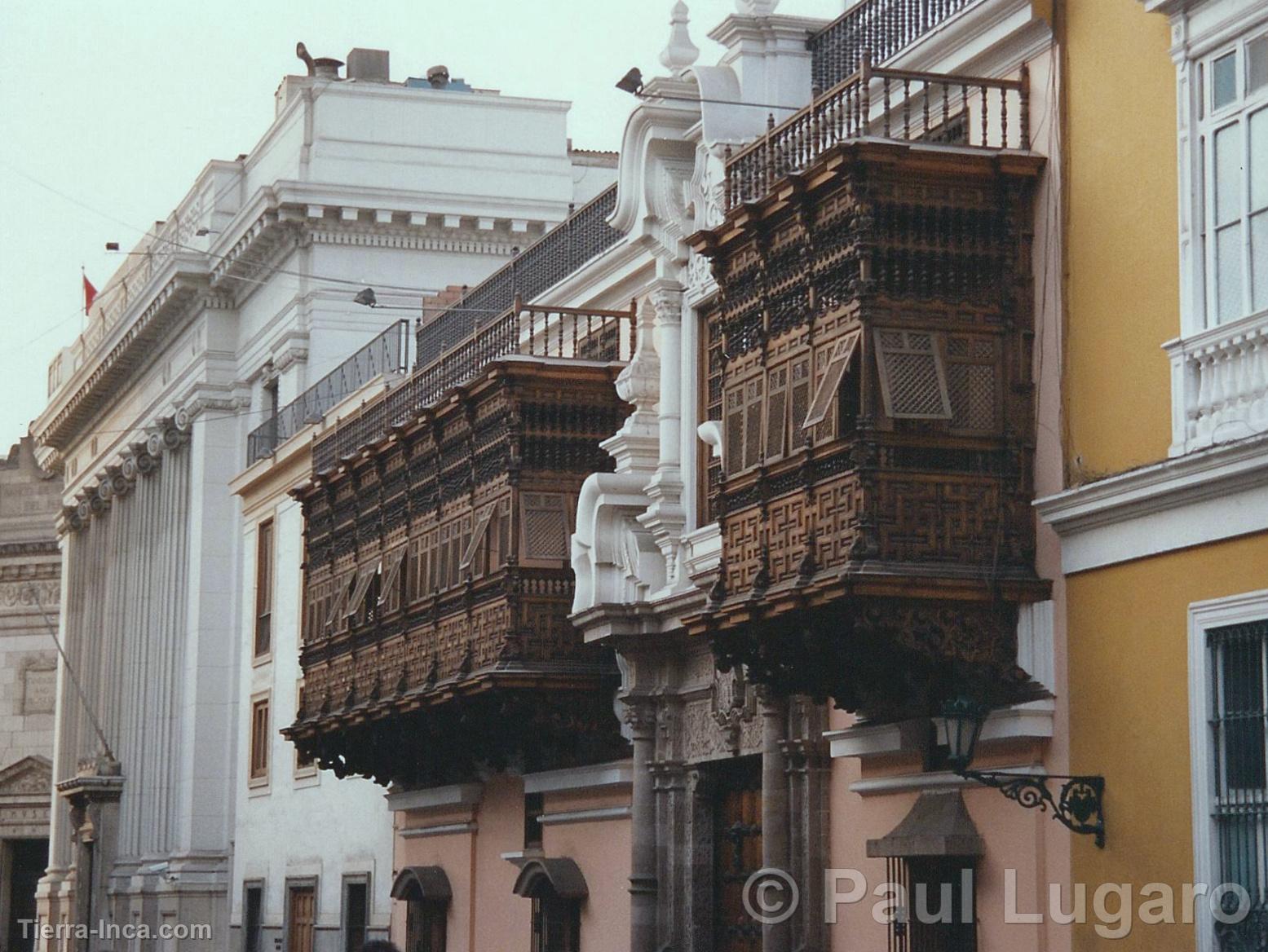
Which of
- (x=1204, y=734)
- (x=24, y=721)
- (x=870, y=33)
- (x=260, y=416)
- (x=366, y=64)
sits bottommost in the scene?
(x=1204, y=734)

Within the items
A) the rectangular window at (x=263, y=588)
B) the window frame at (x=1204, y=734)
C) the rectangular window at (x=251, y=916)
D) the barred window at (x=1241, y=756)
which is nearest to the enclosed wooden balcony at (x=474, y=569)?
the rectangular window at (x=263, y=588)

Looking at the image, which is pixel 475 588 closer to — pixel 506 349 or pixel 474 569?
pixel 474 569

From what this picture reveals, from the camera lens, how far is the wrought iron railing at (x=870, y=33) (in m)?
17.6

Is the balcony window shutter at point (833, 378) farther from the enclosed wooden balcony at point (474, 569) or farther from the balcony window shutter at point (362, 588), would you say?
the balcony window shutter at point (362, 588)

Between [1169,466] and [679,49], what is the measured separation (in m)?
7.94

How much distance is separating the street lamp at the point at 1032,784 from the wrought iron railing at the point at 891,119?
142 inches

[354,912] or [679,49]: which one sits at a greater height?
[679,49]

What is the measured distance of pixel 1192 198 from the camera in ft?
47.3

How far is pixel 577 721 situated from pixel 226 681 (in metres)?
17.4

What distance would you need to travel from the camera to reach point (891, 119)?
57.6 ft

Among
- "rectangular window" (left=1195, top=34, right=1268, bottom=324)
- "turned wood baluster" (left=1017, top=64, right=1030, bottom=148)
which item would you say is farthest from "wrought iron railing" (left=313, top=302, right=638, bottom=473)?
"rectangular window" (left=1195, top=34, right=1268, bottom=324)

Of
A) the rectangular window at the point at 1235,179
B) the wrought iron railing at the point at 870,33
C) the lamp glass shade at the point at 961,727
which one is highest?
the wrought iron railing at the point at 870,33

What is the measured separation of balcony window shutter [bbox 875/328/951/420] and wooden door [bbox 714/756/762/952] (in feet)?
15.9

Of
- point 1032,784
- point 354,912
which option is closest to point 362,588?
point 354,912
